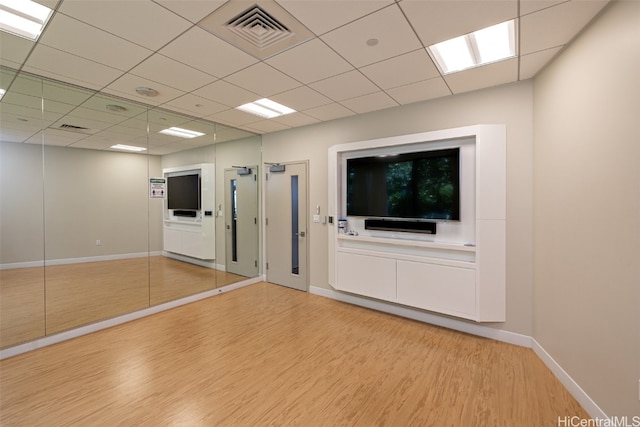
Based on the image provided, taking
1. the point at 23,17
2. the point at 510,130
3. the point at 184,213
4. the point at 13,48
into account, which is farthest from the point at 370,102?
the point at 184,213

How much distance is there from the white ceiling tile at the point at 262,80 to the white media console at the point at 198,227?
8.42ft

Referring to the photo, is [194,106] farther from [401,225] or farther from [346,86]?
[401,225]

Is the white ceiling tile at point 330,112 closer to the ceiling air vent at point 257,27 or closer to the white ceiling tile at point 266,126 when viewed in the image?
the white ceiling tile at point 266,126

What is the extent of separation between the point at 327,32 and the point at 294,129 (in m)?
2.96

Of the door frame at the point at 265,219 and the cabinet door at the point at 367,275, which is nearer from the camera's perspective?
the cabinet door at the point at 367,275

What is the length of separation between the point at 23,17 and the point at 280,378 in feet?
12.0

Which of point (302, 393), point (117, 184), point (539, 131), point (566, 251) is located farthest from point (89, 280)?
point (539, 131)

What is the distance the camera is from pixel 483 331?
3.23 metres

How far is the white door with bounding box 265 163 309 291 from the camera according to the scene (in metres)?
4.95

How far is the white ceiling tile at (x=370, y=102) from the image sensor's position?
11.4ft

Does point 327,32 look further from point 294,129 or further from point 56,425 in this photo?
point 56,425

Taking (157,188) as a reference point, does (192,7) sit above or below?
above

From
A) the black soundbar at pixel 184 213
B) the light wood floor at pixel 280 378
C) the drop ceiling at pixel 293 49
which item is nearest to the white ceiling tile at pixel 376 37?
the drop ceiling at pixel 293 49

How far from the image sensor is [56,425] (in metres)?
1.91
